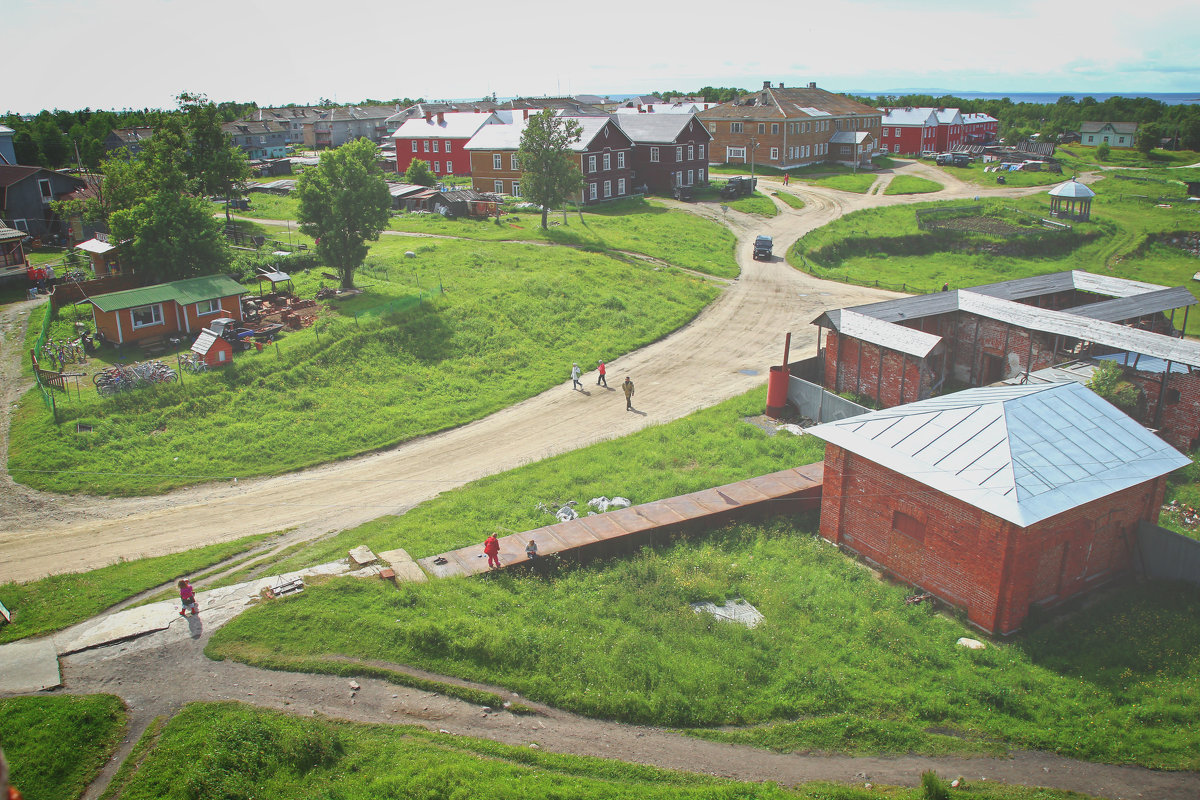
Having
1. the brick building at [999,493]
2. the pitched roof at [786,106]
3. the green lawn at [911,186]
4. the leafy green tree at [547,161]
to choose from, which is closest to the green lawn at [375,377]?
the leafy green tree at [547,161]

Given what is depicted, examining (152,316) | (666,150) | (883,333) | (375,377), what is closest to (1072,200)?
(666,150)

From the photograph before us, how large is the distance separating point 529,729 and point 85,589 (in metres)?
12.7

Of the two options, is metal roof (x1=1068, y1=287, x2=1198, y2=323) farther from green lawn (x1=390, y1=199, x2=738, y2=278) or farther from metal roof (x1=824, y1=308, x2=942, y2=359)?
green lawn (x1=390, y1=199, x2=738, y2=278)

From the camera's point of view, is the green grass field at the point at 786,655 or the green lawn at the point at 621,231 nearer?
the green grass field at the point at 786,655

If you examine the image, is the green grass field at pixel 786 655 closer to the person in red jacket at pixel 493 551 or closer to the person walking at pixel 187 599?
the person in red jacket at pixel 493 551

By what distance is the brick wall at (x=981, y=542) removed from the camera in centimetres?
1858

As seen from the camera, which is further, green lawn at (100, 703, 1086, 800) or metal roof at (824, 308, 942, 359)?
metal roof at (824, 308, 942, 359)

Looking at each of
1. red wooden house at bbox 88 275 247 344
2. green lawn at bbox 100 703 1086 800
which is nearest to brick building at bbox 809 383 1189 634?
green lawn at bbox 100 703 1086 800

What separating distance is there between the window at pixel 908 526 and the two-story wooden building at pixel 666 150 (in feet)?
193

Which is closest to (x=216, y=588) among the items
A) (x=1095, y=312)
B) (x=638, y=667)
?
(x=638, y=667)

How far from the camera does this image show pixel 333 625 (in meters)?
17.9

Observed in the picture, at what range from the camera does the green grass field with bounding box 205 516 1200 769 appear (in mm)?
15562

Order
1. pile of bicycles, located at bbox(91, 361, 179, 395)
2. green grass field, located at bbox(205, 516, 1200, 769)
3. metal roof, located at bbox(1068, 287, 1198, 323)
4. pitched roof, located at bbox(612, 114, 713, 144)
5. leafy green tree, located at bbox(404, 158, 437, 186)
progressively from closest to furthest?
green grass field, located at bbox(205, 516, 1200, 769) < pile of bicycles, located at bbox(91, 361, 179, 395) < metal roof, located at bbox(1068, 287, 1198, 323) < leafy green tree, located at bbox(404, 158, 437, 186) < pitched roof, located at bbox(612, 114, 713, 144)

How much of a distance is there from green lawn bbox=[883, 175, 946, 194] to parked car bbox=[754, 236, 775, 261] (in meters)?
28.1
